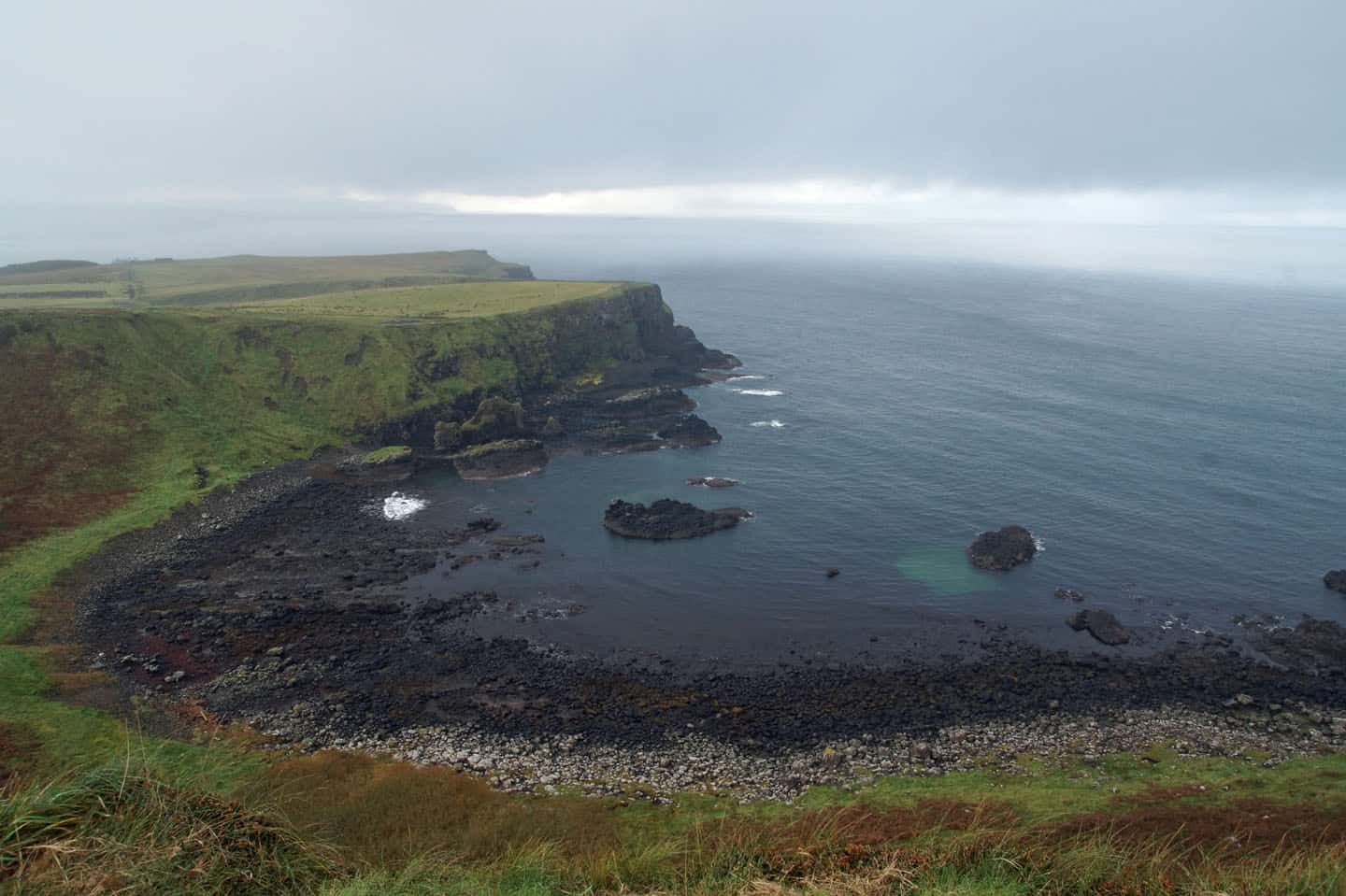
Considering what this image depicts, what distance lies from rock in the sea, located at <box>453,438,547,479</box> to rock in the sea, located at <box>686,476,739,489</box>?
18316mm

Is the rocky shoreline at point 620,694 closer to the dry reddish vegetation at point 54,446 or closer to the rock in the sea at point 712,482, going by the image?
the dry reddish vegetation at point 54,446

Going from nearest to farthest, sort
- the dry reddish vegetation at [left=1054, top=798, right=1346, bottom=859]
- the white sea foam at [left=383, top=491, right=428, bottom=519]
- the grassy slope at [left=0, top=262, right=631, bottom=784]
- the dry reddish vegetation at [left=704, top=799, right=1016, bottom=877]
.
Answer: the dry reddish vegetation at [left=704, top=799, right=1016, bottom=877], the dry reddish vegetation at [left=1054, top=798, right=1346, bottom=859], the grassy slope at [left=0, top=262, right=631, bottom=784], the white sea foam at [left=383, top=491, right=428, bottom=519]

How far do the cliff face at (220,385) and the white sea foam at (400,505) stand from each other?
16.6 meters

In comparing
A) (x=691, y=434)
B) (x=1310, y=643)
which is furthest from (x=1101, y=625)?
(x=691, y=434)

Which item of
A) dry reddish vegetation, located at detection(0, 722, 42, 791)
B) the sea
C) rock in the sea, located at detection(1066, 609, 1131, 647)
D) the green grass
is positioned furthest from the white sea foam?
rock in the sea, located at detection(1066, 609, 1131, 647)

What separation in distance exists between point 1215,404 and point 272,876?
5132 inches

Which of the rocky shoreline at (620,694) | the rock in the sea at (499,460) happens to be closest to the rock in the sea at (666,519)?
the rocky shoreline at (620,694)

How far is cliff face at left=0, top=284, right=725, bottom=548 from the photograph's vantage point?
71.9 meters

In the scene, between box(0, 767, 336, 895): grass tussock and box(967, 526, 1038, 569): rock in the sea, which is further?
box(967, 526, 1038, 569): rock in the sea

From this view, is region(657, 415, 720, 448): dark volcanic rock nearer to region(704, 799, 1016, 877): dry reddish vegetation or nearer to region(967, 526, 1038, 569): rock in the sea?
region(967, 526, 1038, 569): rock in the sea

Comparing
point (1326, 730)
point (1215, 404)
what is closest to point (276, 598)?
point (1326, 730)

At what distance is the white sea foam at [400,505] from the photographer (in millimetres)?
72938

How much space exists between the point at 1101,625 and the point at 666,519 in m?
36.4

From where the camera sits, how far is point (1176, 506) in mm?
74562
